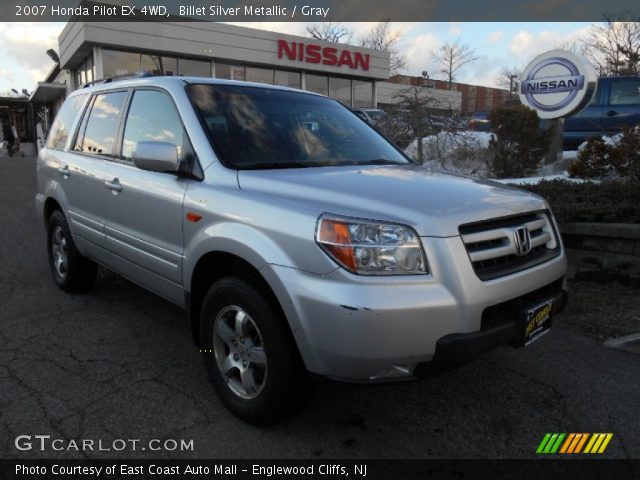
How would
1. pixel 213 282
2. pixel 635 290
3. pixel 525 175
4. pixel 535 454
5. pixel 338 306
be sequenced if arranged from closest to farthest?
1. pixel 338 306
2. pixel 535 454
3. pixel 213 282
4. pixel 635 290
5. pixel 525 175

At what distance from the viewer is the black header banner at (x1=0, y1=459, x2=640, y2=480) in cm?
239

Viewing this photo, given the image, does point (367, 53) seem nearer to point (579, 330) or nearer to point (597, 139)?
point (597, 139)

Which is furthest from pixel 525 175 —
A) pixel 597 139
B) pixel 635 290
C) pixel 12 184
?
pixel 12 184

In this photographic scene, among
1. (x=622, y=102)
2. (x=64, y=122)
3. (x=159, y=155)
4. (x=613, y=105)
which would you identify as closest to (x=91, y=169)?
(x=64, y=122)

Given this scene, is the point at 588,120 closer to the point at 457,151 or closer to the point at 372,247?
the point at 457,151

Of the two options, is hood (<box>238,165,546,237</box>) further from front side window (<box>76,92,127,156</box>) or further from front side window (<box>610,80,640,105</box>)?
front side window (<box>610,80,640,105</box>)

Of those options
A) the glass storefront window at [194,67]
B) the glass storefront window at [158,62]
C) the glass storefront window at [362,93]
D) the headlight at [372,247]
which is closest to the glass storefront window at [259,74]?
the glass storefront window at [194,67]

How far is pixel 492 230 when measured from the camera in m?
2.56

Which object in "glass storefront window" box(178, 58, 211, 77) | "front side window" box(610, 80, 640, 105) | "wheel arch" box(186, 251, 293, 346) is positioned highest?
"glass storefront window" box(178, 58, 211, 77)

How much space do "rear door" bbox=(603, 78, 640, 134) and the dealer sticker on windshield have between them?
1079cm

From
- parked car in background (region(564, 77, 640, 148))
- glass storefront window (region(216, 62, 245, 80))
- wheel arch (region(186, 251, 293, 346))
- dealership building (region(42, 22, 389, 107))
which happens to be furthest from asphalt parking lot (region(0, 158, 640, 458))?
glass storefront window (region(216, 62, 245, 80))

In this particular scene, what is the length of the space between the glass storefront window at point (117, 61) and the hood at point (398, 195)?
777 inches

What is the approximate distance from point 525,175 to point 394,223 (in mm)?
7299

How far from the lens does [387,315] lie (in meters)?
2.19
